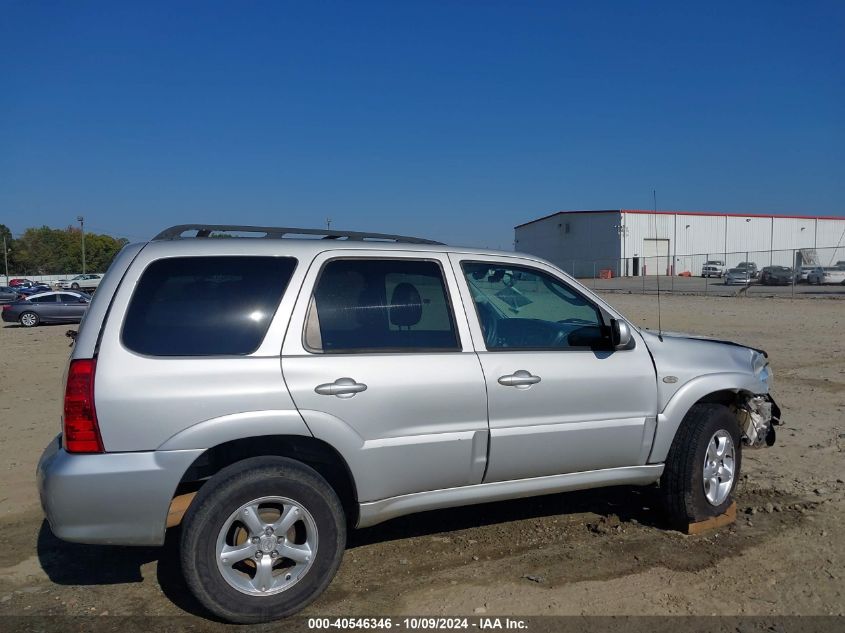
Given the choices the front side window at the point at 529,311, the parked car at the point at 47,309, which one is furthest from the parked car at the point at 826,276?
the front side window at the point at 529,311

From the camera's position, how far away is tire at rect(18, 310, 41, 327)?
84.0ft

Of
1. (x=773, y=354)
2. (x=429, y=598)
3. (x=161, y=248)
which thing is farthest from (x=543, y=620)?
(x=773, y=354)

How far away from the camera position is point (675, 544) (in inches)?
177

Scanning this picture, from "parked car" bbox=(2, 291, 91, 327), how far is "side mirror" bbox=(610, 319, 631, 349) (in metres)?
25.1

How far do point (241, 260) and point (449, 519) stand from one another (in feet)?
7.97

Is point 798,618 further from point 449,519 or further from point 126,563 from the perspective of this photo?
point 126,563

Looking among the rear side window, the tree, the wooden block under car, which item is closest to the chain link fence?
the wooden block under car

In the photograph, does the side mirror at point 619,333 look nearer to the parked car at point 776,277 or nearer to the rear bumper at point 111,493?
the rear bumper at point 111,493

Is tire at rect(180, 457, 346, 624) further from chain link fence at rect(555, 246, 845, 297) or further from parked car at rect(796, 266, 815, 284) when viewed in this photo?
parked car at rect(796, 266, 815, 284)

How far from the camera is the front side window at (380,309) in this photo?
12.4 feet

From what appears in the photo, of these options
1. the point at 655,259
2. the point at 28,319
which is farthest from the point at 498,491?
the point at 655,259

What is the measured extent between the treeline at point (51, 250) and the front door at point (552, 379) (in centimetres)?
9330

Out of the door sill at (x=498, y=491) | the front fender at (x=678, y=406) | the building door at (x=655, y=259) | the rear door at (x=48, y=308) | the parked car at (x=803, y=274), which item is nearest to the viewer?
the door sill at (x=498, y=491)

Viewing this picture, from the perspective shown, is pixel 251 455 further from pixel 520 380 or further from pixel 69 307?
pixel 69 307
